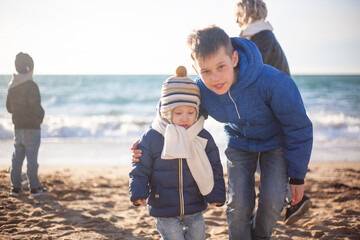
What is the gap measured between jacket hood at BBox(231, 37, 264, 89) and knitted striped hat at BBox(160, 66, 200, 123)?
32 centimetres

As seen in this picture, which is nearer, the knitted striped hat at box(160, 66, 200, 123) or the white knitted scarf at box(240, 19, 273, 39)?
the knitted striped hat at box(160, 66, 200, 123)

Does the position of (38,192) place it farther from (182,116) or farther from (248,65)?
(248,65)

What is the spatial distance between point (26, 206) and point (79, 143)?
18.2 feet

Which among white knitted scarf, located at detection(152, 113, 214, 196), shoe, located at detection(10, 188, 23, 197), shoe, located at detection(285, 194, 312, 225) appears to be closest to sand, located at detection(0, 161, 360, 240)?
shoe, located at detection(10, 188, 23, 197)

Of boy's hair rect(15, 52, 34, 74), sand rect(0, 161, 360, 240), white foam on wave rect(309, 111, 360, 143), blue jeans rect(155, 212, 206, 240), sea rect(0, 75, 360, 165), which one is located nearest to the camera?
blue jeans rect(155, 212, 206, 240)

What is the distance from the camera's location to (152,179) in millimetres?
2443

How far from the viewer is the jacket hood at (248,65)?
92.6 inches

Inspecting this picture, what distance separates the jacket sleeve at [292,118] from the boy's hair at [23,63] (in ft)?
Result: 13.3

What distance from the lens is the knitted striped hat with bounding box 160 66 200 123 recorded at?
244 centimetres

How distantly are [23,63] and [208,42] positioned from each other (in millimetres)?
3741

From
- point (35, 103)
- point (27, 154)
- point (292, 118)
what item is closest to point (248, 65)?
point (292, 118)

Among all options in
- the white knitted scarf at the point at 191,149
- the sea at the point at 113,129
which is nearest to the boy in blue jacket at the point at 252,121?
the white knitted scarf at the point at 191,149

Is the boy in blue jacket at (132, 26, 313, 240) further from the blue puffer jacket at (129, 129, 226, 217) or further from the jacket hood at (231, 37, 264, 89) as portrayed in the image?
the blue puffer jacket at (129, 129, 226, 217)

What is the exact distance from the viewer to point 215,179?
2.48 metres
